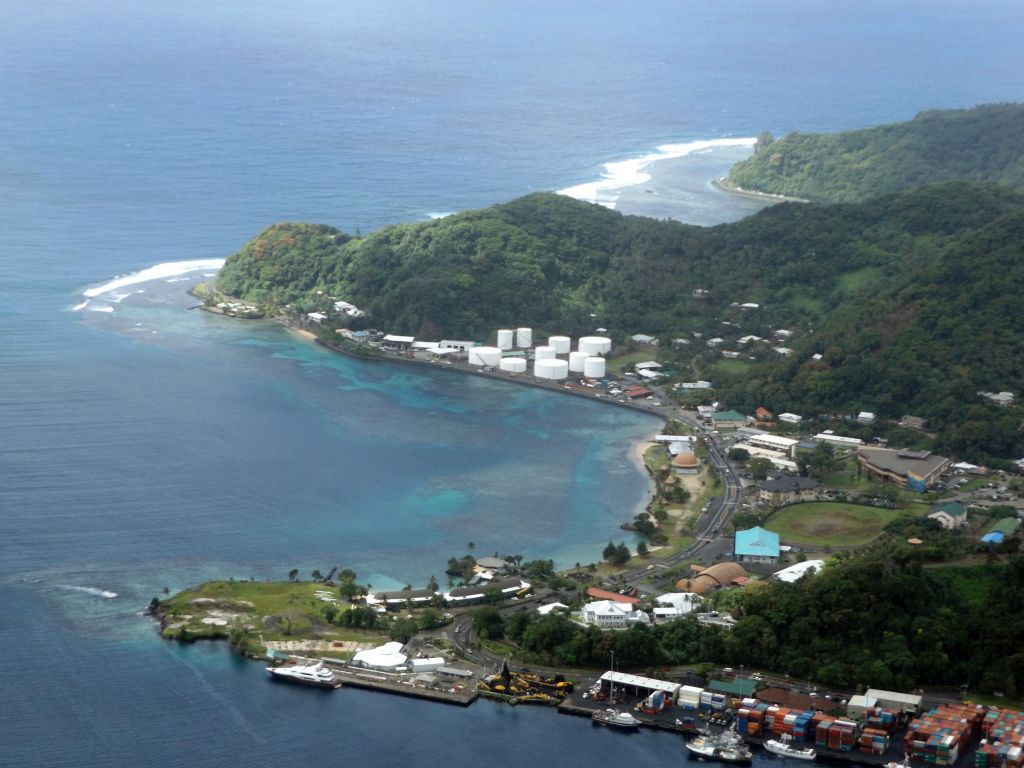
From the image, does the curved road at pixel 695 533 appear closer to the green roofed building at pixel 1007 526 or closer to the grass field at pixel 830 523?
the grass field at pixel 830 523

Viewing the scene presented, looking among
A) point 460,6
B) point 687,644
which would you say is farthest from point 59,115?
point 460,6

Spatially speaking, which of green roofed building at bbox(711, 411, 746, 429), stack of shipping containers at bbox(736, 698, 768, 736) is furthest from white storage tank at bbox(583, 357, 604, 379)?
stack of shipping containers at bbox(736, 698, 768, 736)

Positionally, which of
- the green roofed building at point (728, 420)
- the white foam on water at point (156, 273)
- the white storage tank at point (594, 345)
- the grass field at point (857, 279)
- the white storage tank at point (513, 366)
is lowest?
the green roofed building at point (728, 420)

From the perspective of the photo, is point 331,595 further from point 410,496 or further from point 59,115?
point 59,115

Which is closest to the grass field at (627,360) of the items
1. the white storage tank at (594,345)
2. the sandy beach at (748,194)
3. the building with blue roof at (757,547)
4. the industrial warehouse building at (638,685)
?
the white storage tank at (594,345)

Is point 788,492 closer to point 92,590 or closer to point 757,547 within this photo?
point 757,547

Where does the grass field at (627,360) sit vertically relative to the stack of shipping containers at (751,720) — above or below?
above
